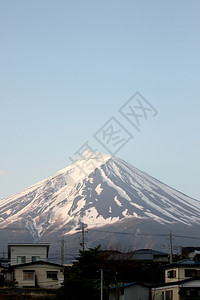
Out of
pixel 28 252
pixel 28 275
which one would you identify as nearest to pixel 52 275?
pixel 28 275

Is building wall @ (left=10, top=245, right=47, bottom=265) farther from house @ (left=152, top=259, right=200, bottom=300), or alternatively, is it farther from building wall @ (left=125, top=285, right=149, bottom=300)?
building wall @ (left=125, top=285, right=149, bottom=300)

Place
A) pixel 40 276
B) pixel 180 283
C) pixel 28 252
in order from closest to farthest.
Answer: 1. pixel 180 283
2. pixel 40 276
3. pixel 28 252

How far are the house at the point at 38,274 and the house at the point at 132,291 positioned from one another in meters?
7.69

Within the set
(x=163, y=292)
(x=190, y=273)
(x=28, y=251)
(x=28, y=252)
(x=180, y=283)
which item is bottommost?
(x=163, y=292)

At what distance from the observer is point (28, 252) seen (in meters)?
59.2

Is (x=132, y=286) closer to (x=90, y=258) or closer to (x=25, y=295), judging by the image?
(x=90, y=258)

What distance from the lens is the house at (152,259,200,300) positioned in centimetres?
4269

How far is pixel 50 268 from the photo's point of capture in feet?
173

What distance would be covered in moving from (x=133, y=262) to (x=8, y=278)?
1354 centimetres

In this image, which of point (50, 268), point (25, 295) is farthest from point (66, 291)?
point (50, 268)

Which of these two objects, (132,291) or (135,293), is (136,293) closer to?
(135,293)

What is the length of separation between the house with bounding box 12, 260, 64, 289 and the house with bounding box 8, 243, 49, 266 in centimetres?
639

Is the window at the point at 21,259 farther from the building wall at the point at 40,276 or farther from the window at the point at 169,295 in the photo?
the window at the point at 169,295

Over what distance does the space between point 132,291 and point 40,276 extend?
10578mm
